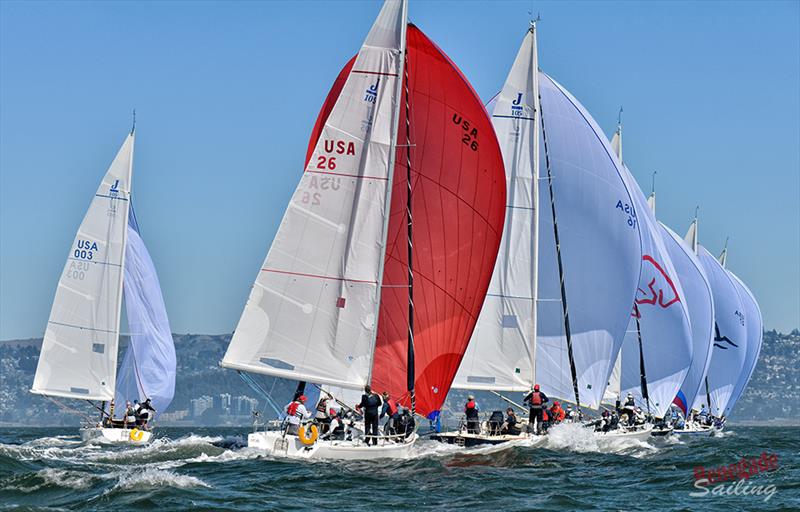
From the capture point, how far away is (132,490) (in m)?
20.8

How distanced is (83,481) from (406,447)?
7.24m

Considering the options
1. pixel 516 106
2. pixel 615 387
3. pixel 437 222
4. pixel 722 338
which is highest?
pixel 516 106

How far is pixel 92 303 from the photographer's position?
43531 mm

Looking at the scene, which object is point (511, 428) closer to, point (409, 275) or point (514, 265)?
point (514, 265)

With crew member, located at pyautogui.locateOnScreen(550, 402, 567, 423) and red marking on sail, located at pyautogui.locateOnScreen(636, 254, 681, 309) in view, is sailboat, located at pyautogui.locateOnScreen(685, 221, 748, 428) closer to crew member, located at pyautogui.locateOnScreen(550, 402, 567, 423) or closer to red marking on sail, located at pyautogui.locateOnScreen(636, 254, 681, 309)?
red marking on sail, located at pyautogui.locateOnScreen(636, 254, 681, 309)

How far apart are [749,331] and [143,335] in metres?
27.9

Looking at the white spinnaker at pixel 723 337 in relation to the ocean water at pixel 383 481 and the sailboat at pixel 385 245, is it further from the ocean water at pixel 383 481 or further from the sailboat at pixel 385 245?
the sailboat at pixel 385 245

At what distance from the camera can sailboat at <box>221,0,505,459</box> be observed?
26.4 metres

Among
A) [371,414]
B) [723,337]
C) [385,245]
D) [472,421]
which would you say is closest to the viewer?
[371,414]

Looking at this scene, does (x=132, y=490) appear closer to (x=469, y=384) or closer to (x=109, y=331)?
(x=469, y=384)

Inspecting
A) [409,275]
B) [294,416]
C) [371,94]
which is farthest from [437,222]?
[294,416]

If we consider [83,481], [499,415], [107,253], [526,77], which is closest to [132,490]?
[83,481]

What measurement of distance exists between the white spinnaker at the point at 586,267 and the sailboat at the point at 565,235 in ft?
0.09

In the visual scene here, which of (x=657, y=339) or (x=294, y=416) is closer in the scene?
(x=294, y=416)
